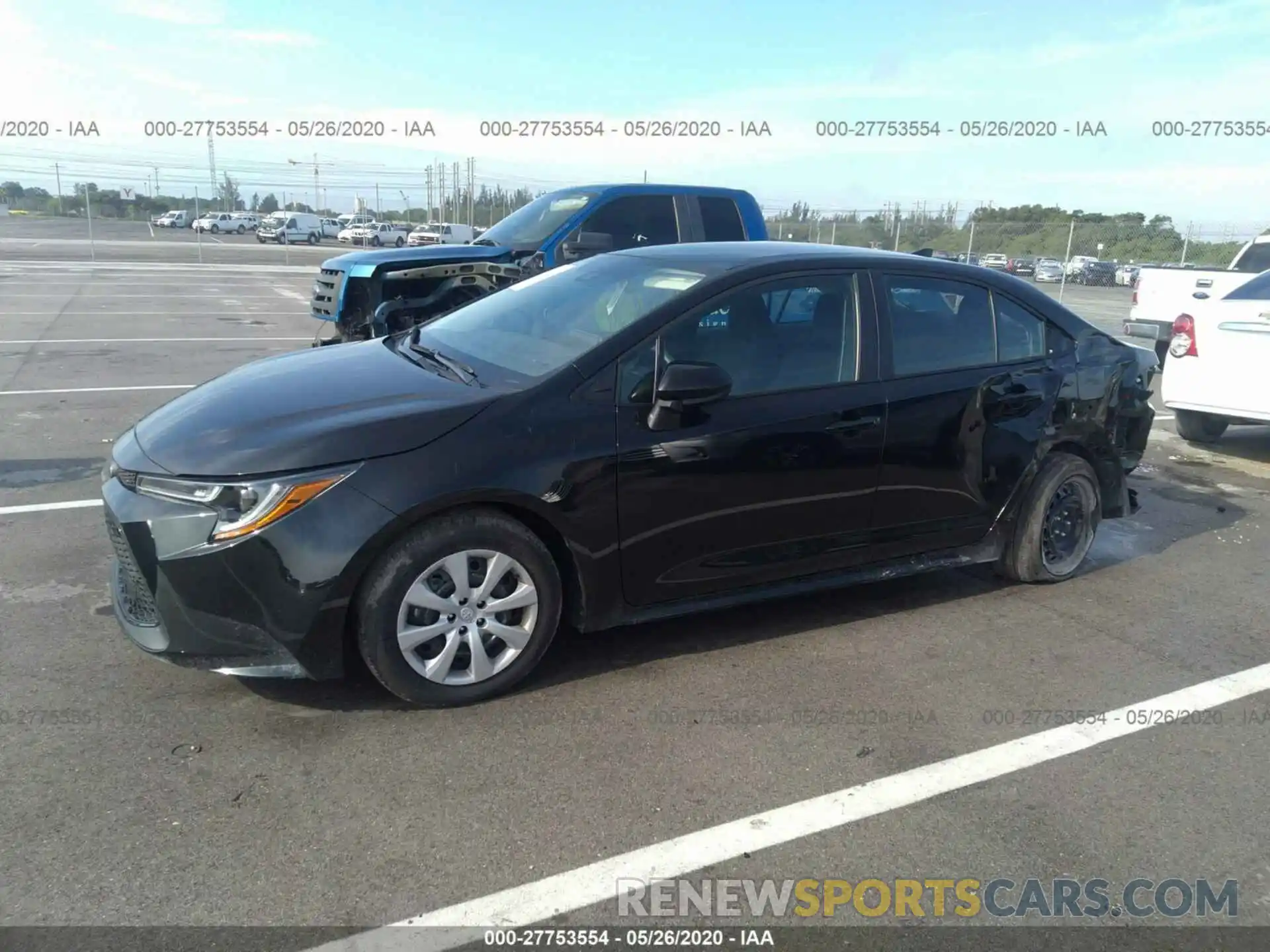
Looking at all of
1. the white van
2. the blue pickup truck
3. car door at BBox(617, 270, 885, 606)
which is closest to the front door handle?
car door at BBox(617, 270, 885, 606)

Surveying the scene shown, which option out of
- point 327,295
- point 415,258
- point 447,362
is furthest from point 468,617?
point 327,295

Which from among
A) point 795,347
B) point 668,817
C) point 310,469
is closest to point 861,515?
point 795,347

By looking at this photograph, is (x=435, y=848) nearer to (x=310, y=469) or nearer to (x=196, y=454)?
(x=310, y=469)

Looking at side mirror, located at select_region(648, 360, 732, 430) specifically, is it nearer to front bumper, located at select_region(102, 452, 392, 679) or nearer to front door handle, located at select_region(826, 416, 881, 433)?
front door handle, located at select_region(826, 416, 881, 433)

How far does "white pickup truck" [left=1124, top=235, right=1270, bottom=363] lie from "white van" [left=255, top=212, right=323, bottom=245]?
44585mm

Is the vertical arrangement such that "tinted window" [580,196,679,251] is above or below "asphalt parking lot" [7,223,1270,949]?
above

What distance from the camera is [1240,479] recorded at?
7.42 metres

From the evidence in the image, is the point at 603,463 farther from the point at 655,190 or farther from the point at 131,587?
the point at 655,190

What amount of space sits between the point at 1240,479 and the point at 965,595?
4.02 metres

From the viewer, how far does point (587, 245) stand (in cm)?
845

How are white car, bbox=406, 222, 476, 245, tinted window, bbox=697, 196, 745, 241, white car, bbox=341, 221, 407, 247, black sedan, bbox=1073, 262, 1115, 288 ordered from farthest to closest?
white car, bbox=341, 221, 407, 247, white car, bbox=406, 222, 476, 245, black sedan, bbox=1073, 262, 1115, 288, tinted window, bbox=697, 196, 745, 241

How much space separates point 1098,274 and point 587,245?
32521 millimetres

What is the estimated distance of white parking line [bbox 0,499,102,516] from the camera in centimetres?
538

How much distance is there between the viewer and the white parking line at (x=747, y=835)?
2.43m
